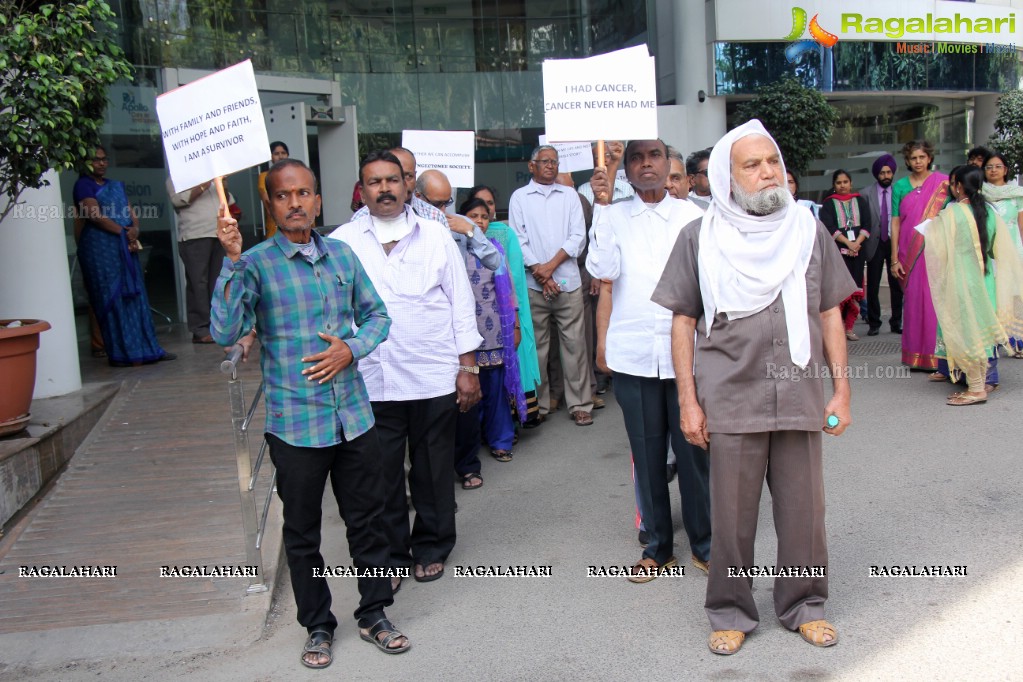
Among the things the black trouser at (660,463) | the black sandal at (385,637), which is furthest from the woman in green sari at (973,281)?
the black sandal at (385,637)

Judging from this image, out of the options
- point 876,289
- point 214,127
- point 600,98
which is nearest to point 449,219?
point 600,98

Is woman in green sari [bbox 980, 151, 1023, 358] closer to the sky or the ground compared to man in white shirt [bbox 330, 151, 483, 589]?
closer to the sky

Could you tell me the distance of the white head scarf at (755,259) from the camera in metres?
3.52

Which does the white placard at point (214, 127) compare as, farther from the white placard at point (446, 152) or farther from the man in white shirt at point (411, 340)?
the white placard at point (446, 152)

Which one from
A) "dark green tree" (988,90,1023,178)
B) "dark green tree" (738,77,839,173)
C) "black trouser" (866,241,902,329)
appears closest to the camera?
"black trouser" (866,241,902,329)

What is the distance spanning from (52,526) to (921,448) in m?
5.11

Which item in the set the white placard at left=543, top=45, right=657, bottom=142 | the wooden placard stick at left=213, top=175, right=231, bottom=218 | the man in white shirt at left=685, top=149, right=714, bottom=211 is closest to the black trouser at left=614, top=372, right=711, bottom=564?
the white placard at left=543, top=45, right=657, bottom=142

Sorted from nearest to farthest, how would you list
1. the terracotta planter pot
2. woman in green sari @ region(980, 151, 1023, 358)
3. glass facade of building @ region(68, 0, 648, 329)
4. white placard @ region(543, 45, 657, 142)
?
white placard @ region(543, 45, 657, 142), the terracotta planter pot, woman in green sari @ region(980, 151, 1023, 358), glass facade of building @ region(68, 0, 648, 329)

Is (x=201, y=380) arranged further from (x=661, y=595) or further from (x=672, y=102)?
(x=672, y=102)

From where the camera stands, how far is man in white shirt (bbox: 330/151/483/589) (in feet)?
14.5

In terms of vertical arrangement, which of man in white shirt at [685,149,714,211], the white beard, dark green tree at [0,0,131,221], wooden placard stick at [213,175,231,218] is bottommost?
the white beard

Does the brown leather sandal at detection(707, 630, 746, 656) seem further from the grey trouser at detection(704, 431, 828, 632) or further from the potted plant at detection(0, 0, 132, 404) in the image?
the potted plant at detection(0, 0, 132, 404)

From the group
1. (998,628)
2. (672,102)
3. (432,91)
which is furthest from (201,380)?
(672,102)

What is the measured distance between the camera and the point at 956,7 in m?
16.2
